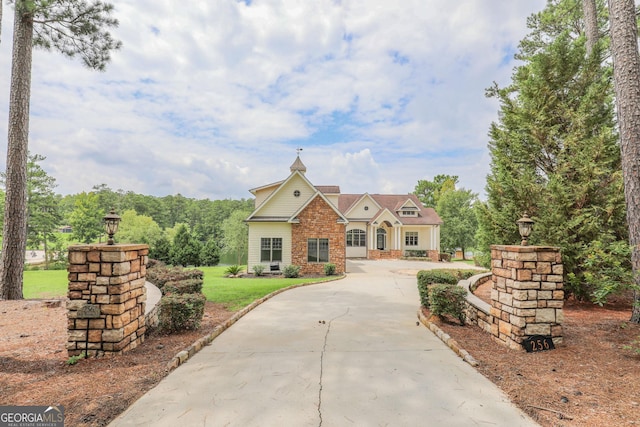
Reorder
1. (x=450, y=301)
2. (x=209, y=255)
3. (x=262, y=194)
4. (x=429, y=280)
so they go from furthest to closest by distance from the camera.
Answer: (x=209, y=255) < (x=262, y=194) < (x=429, y=280) < (x=450, y=301)

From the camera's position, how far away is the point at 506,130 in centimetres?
960

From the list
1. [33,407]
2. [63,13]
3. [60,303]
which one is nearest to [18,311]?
[60,303]

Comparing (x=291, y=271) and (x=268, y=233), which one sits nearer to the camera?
(x=291, y=271)

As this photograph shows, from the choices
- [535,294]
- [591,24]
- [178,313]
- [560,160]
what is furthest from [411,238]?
[178,313]

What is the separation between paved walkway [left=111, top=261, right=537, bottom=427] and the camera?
290 cm

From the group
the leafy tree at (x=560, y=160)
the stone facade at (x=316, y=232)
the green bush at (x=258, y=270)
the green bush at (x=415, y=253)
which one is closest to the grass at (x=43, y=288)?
the green bush at (x=258, y=270)

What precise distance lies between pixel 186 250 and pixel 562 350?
20.0 m

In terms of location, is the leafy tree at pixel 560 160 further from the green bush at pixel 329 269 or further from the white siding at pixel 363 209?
the white siding at pixel 363 209

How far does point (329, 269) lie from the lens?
52.0 feet

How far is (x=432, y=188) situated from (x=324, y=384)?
47.7m

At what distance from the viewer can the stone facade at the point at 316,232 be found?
16641mm

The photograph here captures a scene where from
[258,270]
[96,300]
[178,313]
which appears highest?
[96,300]

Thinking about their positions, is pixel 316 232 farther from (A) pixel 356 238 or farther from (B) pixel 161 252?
(A) pixel 356 238

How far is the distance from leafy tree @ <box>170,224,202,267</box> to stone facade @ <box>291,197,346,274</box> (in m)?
7.93
